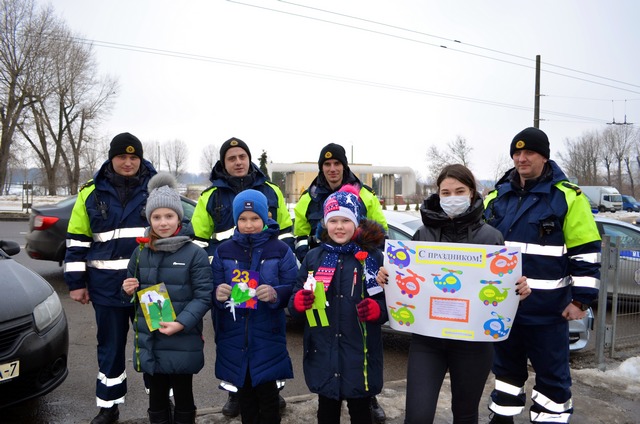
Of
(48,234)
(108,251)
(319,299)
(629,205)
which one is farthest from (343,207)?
(629,205)

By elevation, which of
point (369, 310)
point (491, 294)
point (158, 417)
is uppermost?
point (491, 294)

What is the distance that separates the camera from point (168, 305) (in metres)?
3.18

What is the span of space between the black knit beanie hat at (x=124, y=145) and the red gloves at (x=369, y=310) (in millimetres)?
2170

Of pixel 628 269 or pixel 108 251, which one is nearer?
pixel 108 251

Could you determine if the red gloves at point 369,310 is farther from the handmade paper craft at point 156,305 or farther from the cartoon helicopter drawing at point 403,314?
the handmade paper craft at point 156,305

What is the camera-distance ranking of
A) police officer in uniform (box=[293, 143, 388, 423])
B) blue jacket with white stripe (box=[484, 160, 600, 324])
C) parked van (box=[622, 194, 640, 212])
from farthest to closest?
parked van (box=[622, 194, 640, 212]) → police officer in uniform (box=[293, 143, 388, 423]) → blue jacket with white stripe (box=[484, 160, 600, 324])

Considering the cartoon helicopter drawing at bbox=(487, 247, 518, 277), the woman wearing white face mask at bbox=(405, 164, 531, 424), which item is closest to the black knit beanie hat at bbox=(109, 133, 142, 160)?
the woman wearing white face mask at bbox=(405, 164, 531, 424)

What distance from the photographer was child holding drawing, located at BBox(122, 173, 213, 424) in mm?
3168

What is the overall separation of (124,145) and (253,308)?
167 cm

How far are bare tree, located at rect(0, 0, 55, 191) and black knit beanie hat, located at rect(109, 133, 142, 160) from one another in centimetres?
3519

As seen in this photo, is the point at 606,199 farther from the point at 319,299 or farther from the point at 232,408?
the point at 319,299

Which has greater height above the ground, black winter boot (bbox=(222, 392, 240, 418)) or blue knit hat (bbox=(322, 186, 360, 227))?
blue knit hat (bbox=(322, 186, 360, 227))

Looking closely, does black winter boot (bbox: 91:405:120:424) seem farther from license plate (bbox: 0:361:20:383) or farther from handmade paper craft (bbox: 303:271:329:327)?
handmade paper craft (bbox: 303:271:329:327)

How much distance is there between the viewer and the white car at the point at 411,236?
523 centimetres
